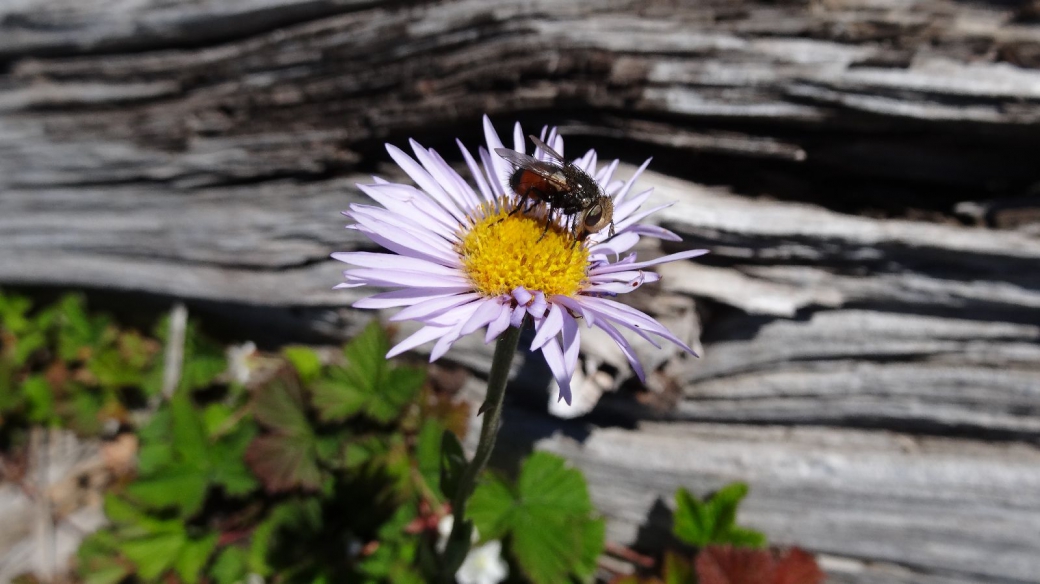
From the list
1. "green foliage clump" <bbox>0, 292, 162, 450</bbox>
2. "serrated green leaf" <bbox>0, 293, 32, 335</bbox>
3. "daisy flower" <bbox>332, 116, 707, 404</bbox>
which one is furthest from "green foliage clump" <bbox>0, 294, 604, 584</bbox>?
"serrated green leaf" <bbox>0, 293, 32, 335</bbox>

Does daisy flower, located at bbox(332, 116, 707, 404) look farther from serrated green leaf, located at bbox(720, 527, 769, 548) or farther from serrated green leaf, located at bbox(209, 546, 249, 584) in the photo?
serrated green leaf, located at bbox(209, 546, 249, 584)

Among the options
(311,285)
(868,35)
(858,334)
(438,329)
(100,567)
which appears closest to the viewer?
(438,329)

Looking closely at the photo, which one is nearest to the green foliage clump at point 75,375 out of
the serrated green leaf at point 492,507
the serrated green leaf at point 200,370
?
the serrated green leaf at point 200,370

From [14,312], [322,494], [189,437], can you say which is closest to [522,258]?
[322,494]

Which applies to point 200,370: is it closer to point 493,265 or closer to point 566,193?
point 493,265

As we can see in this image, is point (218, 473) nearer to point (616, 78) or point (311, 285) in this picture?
point (311, 285)

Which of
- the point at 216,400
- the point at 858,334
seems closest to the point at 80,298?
the point at 216,400
